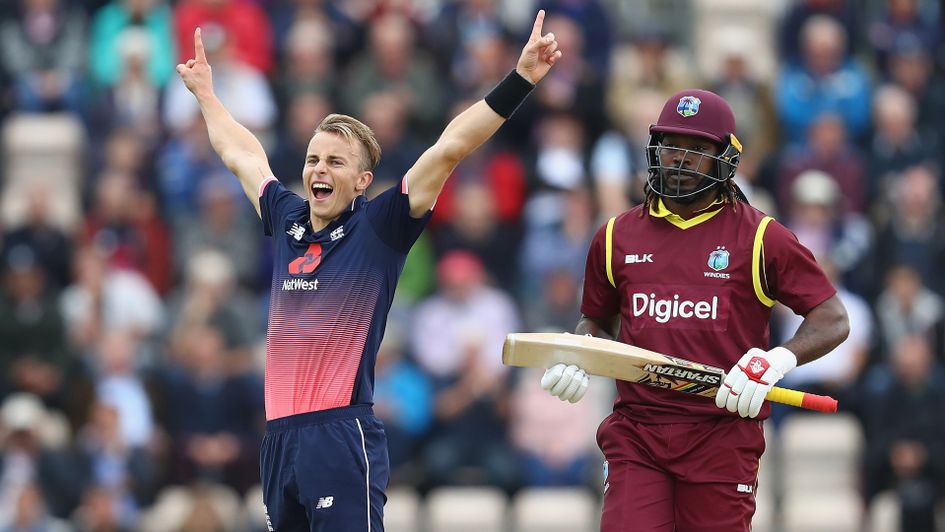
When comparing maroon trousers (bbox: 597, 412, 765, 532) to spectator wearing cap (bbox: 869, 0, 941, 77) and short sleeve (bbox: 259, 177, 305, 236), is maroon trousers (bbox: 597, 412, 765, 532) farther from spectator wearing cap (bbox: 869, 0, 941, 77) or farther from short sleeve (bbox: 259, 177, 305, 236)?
spectator wearing cap (bbox: 869, 0, 941, 77)

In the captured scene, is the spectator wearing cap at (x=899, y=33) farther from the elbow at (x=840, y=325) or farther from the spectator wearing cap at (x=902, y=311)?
the elbow at (x=840, y=325)

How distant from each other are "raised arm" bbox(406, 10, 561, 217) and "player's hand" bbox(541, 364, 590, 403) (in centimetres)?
89

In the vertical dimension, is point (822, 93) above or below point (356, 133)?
above

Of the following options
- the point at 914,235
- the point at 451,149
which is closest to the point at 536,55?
the point at 451,149

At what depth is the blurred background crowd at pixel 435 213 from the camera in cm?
1330

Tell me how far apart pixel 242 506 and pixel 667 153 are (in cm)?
648

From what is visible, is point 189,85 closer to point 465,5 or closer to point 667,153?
point 667,153

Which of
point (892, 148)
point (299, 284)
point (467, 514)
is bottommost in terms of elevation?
point (467, 514)

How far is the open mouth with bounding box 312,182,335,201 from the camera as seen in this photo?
7.67 m

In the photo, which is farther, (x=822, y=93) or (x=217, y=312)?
(x=822, y=93)

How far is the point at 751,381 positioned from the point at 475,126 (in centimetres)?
158

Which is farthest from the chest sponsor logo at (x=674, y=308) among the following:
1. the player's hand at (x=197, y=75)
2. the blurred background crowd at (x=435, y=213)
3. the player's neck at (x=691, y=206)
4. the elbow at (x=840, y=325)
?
the blurred background crowd at (x=435, y=213)

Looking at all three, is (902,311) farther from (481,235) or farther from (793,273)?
(793,273)

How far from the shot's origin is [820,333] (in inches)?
293
